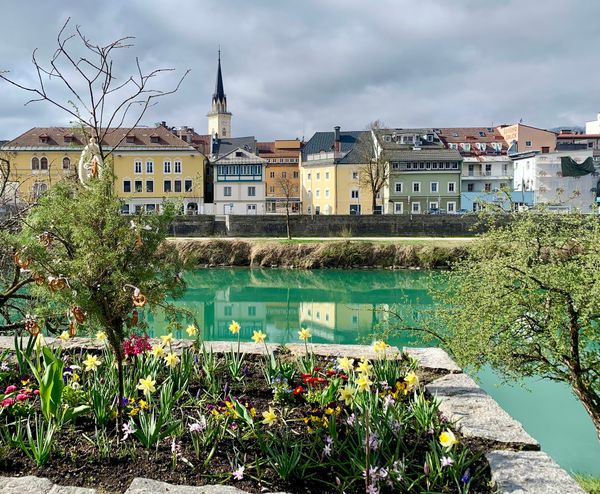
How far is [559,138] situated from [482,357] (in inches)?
2920

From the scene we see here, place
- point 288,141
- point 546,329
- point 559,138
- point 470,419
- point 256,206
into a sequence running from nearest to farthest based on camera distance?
point 470,419
point 546,329
point 256,206
point 559,138
point 288,141

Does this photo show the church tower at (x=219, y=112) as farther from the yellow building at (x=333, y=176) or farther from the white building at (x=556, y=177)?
the white building at (x=556, y=177)

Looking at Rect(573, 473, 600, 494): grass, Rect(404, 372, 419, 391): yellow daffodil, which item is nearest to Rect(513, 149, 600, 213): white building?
Rect(573, 473, 600, 494): grass

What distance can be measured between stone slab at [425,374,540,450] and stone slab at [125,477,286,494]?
1.61 metres

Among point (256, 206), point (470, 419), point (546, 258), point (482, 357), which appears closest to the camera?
point (470, 419)

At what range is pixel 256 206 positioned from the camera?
2360 inches

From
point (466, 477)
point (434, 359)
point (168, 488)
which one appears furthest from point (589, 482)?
point (168, 488)

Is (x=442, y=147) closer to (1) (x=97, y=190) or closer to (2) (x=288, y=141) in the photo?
(2) (x=288, y=141)

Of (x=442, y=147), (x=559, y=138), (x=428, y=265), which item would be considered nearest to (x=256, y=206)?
(x=442, y=147)

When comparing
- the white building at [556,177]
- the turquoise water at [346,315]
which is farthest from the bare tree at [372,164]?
the turquoise water at [346,315]

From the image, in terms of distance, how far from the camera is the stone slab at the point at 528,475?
3079 millimetres

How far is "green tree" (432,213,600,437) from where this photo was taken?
6125mm

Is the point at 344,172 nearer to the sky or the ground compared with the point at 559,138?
nearer to the ground

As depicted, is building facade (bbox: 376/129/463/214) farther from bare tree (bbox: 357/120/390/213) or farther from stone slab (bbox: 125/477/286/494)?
stone slab (bbox: 125/477/286/494)
